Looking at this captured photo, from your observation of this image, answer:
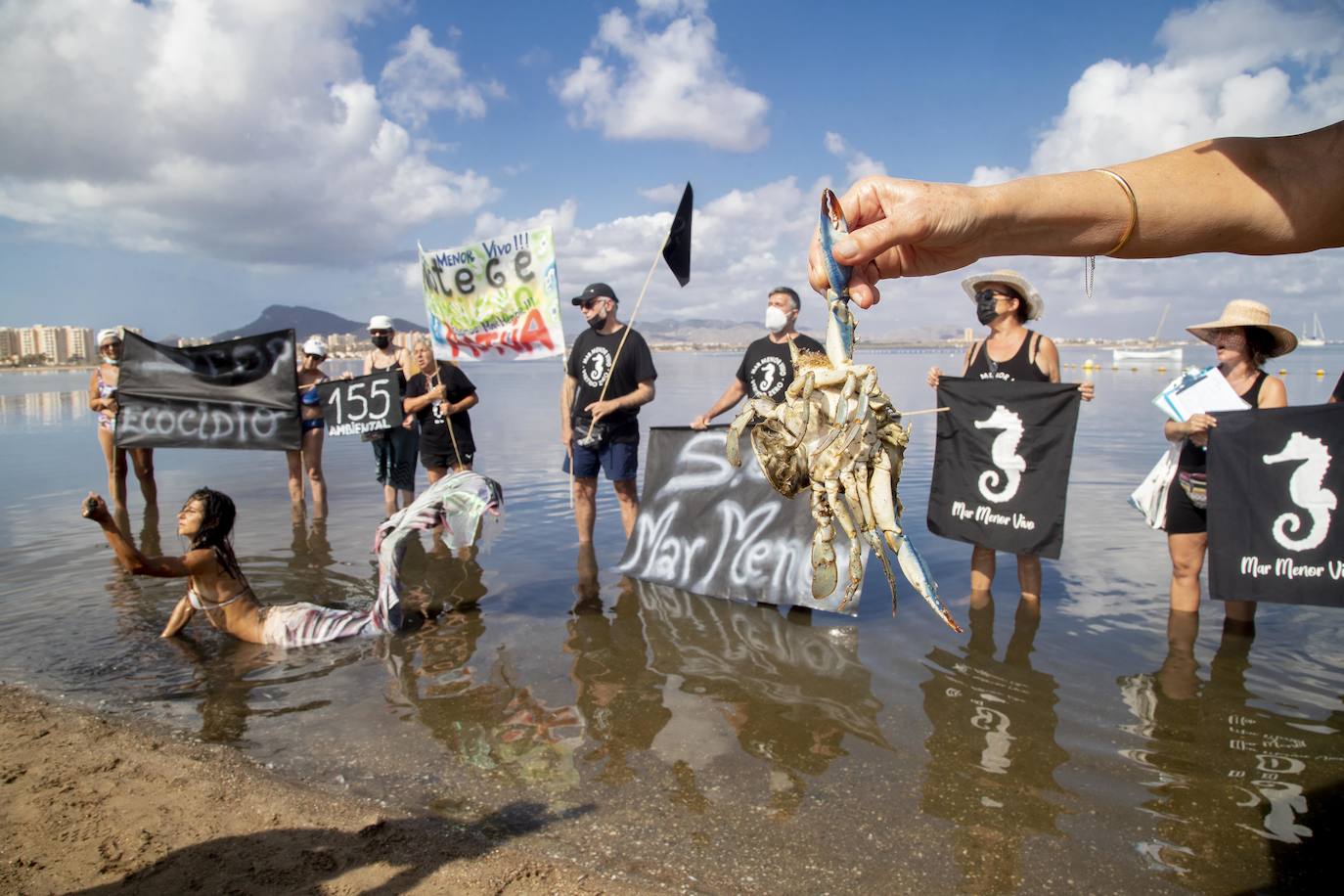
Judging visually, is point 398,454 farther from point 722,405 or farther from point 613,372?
point 722,405

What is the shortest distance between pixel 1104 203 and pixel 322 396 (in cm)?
993

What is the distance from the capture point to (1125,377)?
1492 inches

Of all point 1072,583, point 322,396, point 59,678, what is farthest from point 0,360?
point 1072,583

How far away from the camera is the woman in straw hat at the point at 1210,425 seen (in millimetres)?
5270

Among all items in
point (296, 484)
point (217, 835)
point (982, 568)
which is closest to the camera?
point (217, 835)

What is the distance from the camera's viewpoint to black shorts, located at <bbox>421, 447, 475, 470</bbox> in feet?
30.0

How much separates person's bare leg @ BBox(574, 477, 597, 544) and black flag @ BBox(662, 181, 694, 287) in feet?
7.92

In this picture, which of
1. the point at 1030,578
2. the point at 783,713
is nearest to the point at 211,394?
the point at 783,713

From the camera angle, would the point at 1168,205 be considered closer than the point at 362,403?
Yes

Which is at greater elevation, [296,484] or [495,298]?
[495,298]

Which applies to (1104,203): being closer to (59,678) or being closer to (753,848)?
(753,848)

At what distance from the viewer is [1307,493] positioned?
198 inches

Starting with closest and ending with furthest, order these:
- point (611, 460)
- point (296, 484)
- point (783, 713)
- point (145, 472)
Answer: point (783, 713) < point (611, 460) < point (296, 484) < point (145, 472)

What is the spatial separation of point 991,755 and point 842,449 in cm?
245
